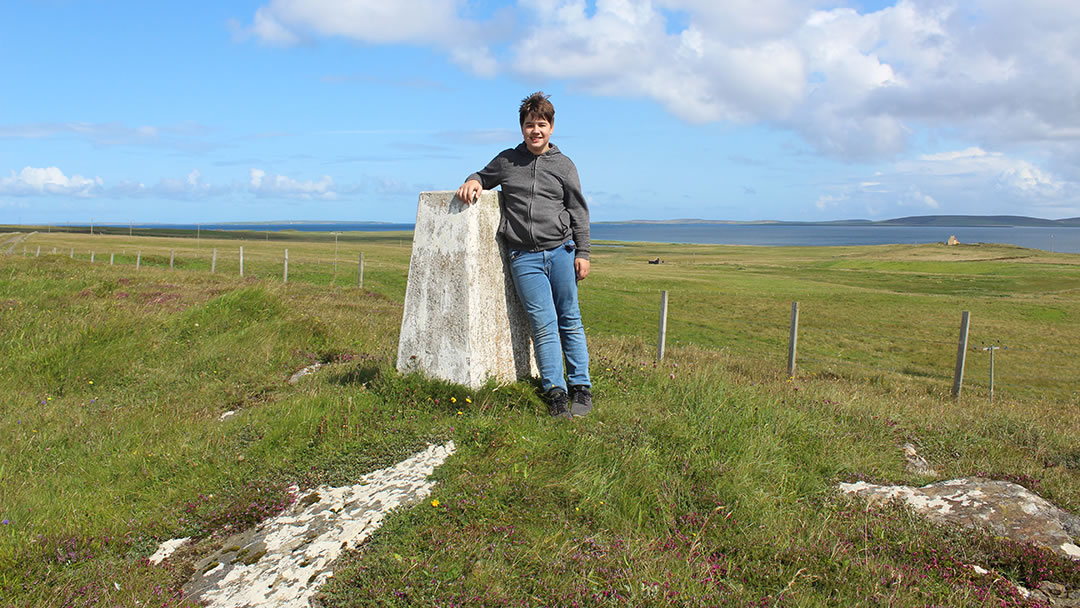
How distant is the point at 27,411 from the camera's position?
6531 mm

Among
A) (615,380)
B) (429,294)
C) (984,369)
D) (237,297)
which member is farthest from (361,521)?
(984,369)

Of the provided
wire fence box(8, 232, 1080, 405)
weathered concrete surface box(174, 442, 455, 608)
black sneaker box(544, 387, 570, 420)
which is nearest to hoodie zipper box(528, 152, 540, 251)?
black sneaker box(544, 387, 570, 420)

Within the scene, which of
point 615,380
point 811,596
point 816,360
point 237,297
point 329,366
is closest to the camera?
point 811,596

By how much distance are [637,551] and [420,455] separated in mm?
1813

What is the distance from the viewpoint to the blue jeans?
18.3 feet

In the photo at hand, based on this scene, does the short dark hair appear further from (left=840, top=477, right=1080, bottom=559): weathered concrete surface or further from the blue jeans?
(left=840, top=477, right=1080, bottom=559): weathered concrete surface

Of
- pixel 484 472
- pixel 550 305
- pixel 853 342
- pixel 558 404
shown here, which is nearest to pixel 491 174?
pixel 550 305

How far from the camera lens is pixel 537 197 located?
554cm

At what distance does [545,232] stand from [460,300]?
87 centimetres

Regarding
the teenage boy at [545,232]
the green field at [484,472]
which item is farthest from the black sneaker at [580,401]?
the green field at [484,472]

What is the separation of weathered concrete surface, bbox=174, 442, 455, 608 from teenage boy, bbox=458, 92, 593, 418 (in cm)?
142

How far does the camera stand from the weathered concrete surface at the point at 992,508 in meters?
3.77

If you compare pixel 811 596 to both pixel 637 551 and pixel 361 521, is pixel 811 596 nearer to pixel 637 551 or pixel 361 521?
pixel 637 551

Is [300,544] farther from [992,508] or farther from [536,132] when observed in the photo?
[992,508]
